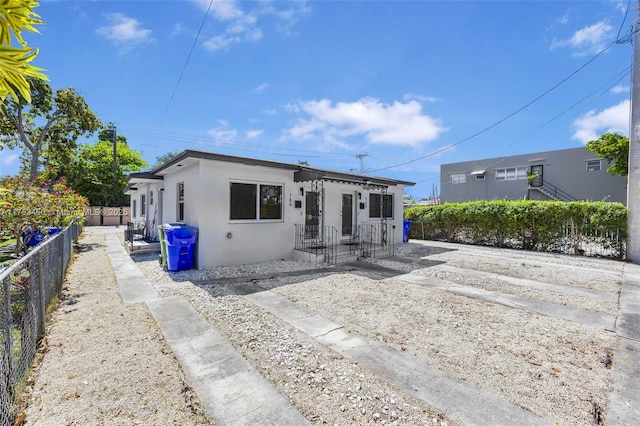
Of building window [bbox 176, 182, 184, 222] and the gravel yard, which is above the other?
building window [bbox 176, 182, 184, 222]

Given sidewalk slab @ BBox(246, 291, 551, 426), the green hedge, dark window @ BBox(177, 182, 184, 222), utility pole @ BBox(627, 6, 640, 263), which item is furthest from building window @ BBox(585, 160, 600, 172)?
dark window @ BBox(177, 182, 184, 222)

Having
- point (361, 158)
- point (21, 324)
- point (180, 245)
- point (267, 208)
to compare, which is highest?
point (361, 158)

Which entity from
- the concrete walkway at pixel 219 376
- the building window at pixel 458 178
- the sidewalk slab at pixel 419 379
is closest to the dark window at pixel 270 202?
the concrete walkway at pixel 219 376

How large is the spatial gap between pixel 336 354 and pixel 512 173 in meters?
27.2

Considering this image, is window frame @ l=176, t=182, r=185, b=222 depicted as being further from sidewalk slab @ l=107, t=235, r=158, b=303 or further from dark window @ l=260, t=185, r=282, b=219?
dark window @ l=260, t=185, r=282, b=219

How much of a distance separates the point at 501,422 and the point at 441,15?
39.7 feet

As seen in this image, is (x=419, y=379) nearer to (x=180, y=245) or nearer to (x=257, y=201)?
(x=180, y=245)

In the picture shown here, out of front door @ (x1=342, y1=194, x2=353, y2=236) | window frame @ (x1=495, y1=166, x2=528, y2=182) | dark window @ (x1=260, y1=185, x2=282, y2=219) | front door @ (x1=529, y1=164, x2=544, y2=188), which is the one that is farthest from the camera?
window frame @ (x1=495, y1=166, x2=528, y2=182)

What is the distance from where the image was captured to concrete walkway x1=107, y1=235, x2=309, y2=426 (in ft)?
7.54

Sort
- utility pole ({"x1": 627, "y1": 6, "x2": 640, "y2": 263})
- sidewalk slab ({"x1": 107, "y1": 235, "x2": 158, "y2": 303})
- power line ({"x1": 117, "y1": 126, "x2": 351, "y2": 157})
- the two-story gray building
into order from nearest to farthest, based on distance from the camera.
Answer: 1. sidewalk slab ({"x1": 107, "y1": 235, "x2": 158, "y2": 303})
2. utility pole ({"x1": 627, "y1": 6, "x2": 640, "y2": 263})
3. the two-story gray building
4. power line ({"x1": 117, "y1": 126, "x2": 351, "y2": 157})

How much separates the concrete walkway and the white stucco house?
11.0 ft

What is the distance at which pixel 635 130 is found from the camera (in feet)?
30.8

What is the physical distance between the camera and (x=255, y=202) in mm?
8656

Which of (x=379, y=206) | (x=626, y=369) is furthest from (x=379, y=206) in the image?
(x=626, y=369)
